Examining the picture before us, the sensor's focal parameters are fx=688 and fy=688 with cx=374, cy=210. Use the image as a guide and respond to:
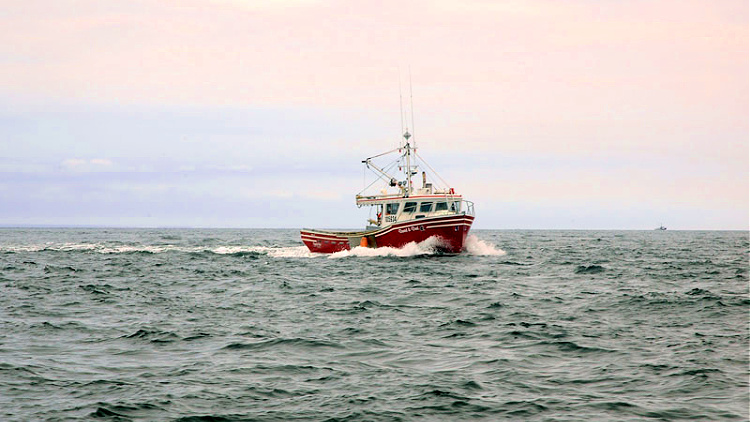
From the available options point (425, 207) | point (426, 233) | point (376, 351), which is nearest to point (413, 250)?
point (426, 233)

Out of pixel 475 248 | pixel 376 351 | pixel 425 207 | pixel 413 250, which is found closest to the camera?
pixel 376 351

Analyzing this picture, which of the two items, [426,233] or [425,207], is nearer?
[426,233]

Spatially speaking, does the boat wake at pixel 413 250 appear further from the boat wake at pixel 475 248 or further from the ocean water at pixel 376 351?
the ocean water at pixel 376 351

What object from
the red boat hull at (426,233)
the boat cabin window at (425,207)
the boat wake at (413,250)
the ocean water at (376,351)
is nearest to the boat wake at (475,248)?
the boat wake at (413,250)

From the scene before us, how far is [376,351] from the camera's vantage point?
15672 mm

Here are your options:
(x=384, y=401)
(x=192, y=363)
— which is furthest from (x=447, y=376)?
(x=192, y=363)

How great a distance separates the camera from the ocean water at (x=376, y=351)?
1144 cm

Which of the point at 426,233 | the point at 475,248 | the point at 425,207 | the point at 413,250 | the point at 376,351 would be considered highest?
the point at 425,207

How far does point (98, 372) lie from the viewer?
13742 mm

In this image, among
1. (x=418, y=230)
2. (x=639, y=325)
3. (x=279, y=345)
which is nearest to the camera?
(x=279, y=345)

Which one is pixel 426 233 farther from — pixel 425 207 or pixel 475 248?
pixel 475 248

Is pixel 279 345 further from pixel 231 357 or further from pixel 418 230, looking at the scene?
pixel 418 230

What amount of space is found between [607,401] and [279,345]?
25.5 feet

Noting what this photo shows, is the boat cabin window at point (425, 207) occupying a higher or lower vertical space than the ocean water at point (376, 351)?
higher
